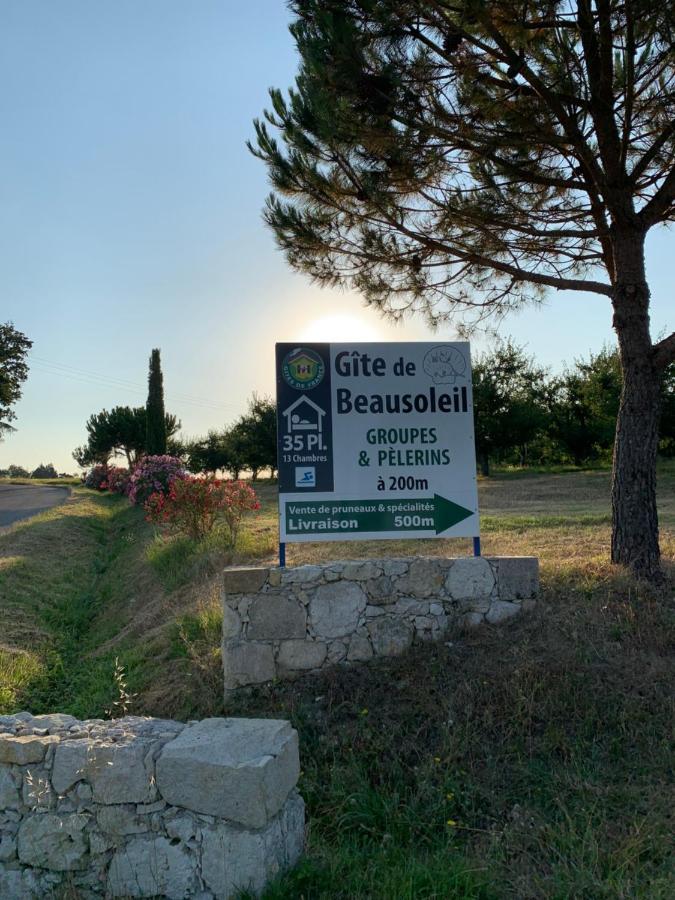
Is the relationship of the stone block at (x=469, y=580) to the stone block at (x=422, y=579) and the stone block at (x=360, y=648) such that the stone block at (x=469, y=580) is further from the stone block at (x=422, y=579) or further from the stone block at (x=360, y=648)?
the stone block at (x=360, y=648)

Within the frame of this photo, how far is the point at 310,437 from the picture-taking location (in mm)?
6109

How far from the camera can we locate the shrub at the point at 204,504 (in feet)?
37.8

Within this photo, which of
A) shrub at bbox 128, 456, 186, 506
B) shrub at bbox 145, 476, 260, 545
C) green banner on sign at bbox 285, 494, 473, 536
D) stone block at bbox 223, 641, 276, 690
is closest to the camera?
stone block at bbox 223, 641, 276, 690

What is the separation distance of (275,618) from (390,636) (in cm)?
93

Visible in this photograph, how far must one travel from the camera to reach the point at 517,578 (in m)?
5.87

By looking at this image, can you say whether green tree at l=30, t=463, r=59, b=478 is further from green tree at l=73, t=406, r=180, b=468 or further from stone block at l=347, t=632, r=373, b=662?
stone block at l=347, t=632, r=373, b=662

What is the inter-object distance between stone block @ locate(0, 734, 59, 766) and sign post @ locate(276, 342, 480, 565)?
2.83 m

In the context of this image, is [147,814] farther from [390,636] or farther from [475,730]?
[390,636]

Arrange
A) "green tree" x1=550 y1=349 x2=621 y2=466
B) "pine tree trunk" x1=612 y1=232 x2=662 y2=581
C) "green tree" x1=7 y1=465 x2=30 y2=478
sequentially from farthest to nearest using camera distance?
"green tree" x1=7 y1=465 x2=30 y2=478 < "green tree" x1=550 y1=349 x2=621 y2=466 < "pine tree trunk" x1=612 y1=232 x2=662 y2=581

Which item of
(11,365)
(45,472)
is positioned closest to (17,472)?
(45,472)

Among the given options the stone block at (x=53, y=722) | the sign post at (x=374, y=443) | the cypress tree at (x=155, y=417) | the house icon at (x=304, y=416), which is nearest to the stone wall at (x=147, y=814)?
the stone block at (x=53, y=722)

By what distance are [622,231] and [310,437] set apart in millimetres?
3630

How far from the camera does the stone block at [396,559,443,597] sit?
5.77 meters

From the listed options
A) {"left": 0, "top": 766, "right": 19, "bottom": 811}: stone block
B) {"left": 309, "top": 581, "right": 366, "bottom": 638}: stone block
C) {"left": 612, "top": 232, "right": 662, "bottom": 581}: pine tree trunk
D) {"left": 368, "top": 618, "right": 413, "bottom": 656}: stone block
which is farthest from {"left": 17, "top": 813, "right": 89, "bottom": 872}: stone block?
{"left": 612, "top": 232, "right": 662, "bottom": 581}: pine tree trunk
